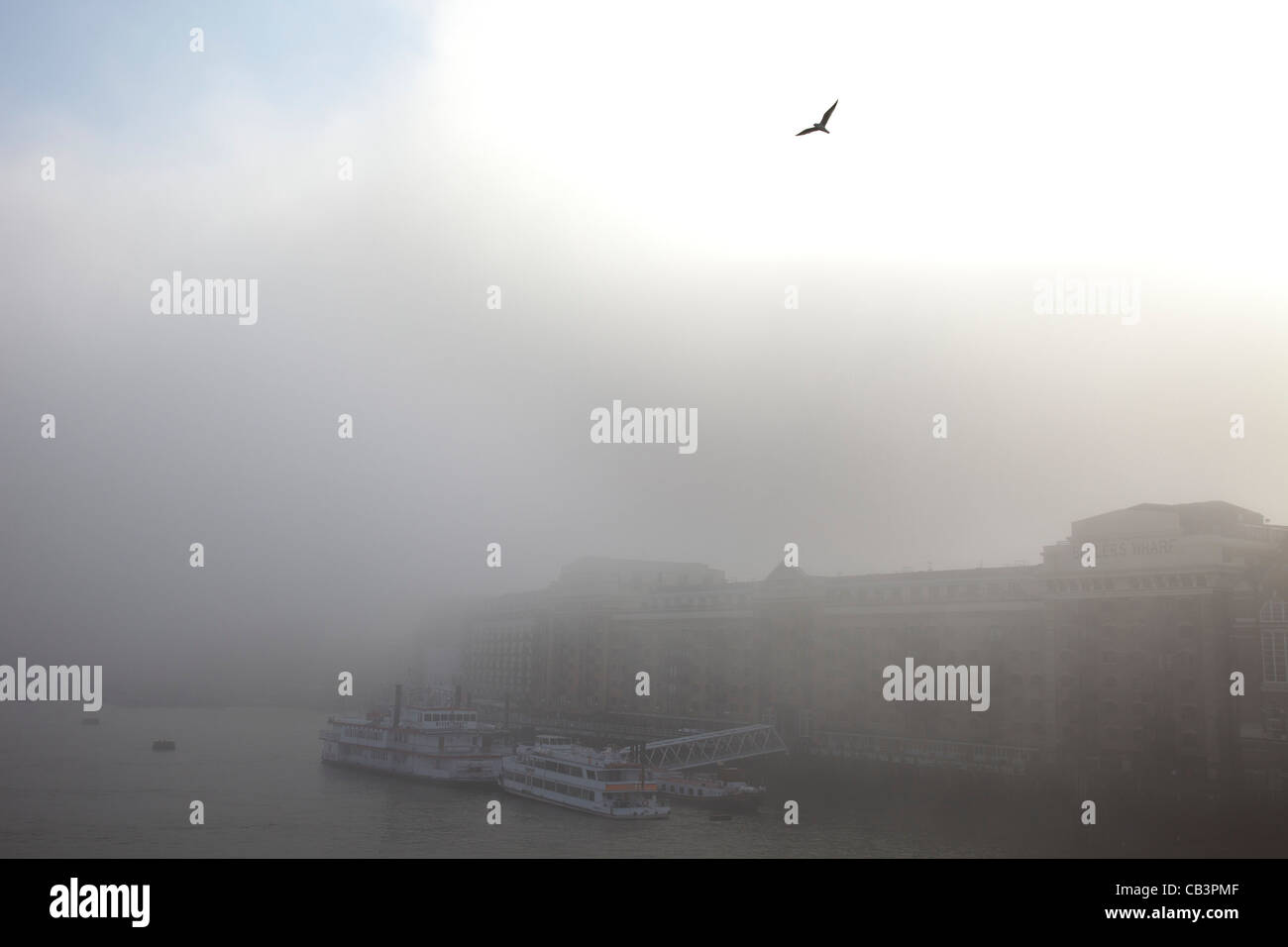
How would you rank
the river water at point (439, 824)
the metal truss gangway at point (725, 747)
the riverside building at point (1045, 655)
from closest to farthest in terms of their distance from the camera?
the river water at point (439, 824) → the riverside building at point (1045, 655) → the metal truss gangway at point (725, 747)

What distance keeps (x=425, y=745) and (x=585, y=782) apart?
48.7ft

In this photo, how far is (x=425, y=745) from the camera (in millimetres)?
59000

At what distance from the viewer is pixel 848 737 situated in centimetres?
5994

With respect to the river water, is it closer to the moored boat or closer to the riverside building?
the moored boat

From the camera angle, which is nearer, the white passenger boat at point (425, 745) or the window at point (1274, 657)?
the window at point (1274, 657)

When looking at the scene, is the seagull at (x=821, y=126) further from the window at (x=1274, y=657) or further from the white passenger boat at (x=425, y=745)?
the white passenger boat at (x=425, y=745)

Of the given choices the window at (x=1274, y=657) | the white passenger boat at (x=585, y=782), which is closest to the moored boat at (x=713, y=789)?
the white passenger boat at (x=585, y=782)

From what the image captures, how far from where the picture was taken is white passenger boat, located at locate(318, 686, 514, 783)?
187 feet

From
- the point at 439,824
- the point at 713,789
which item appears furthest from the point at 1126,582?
the point at 439,824

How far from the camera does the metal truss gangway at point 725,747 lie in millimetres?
59750

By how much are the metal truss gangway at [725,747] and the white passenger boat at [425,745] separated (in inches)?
346

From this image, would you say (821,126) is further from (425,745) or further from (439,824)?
(425,745)
